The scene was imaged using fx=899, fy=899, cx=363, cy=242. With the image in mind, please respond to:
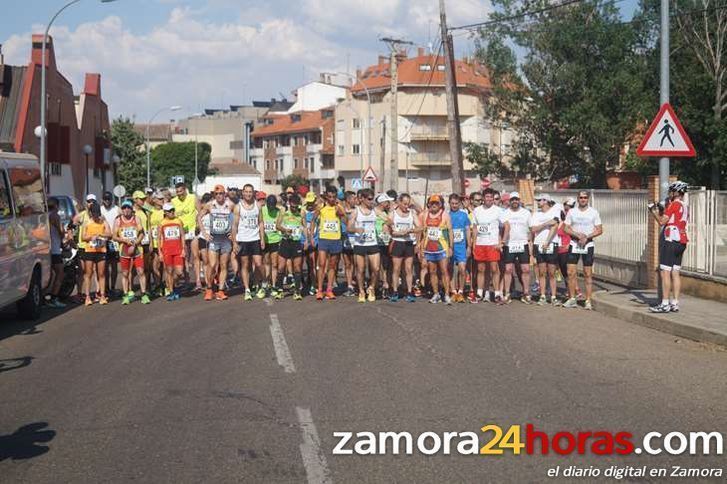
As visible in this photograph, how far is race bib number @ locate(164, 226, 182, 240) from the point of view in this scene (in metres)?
16.3

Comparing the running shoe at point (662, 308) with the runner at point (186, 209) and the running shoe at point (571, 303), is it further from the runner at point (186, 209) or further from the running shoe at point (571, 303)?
the runner at point (186, 209)

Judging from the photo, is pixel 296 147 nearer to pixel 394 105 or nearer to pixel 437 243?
pixel 394 105

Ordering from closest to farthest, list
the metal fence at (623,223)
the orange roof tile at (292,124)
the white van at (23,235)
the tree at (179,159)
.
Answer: the white van at (23,235) < the metal fence at (623,223) < the orange roof tile at (292,124) < the tree at (179,159)

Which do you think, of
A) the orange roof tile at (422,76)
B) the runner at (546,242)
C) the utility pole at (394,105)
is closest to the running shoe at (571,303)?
the runner at (546,242)

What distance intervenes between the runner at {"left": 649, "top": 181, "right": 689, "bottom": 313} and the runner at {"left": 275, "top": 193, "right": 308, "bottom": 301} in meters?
6.37

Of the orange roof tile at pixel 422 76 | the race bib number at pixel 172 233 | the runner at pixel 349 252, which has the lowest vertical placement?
the runner at pixel 349 252

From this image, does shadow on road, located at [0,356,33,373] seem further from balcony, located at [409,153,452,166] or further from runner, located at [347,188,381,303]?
balcony, located at [409,153,452,166]

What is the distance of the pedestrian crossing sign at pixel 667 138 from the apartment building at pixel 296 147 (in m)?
84.1

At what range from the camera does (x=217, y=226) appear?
16.3 meters

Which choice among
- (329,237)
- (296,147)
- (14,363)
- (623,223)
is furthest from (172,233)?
(296,147)

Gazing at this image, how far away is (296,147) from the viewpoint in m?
107

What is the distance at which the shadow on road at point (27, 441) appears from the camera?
21.8 ft

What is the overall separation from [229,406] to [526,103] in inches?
1627

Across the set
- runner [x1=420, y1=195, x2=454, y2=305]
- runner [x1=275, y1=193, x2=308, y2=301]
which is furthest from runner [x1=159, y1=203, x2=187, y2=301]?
runner [x1=420, y1=195, x2=454, y2=305]
